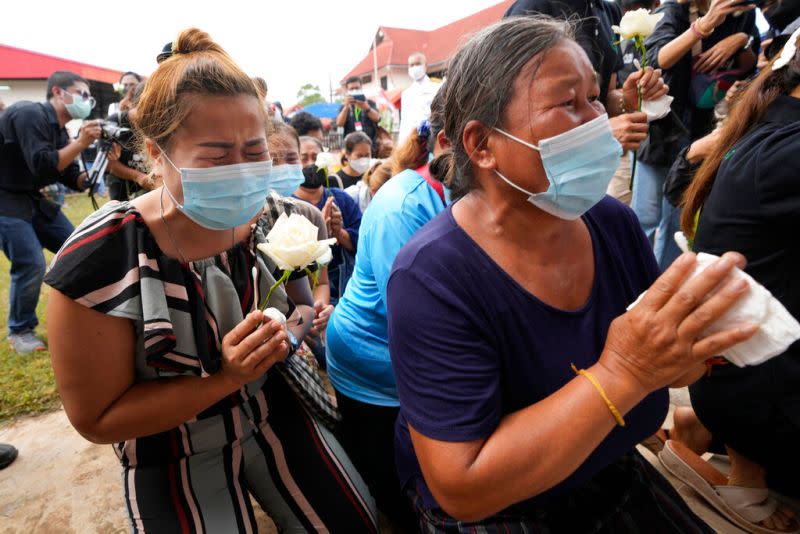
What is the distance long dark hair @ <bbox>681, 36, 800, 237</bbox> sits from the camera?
1801 mm

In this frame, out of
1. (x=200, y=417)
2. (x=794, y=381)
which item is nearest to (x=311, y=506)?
(x=200, y=417)

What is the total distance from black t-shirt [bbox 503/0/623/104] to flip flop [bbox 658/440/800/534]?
2283mm

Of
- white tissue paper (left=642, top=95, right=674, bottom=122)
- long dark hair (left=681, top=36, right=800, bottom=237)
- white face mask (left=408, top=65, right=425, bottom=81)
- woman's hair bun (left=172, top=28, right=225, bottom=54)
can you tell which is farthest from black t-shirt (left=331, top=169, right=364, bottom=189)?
white face mask (left=408, top=65, right=425, bottom=81)

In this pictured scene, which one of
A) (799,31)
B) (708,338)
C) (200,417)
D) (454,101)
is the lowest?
(200,417)

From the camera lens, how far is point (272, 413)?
1.99 meters

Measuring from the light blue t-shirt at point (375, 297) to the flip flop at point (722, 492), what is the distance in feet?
4.55

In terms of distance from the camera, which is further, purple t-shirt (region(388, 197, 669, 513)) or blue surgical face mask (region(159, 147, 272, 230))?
blue surgical face mask (region(159, 147, 272, 230))

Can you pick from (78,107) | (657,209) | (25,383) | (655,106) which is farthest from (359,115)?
(655,106)

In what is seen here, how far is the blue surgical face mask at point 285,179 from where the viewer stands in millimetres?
2859

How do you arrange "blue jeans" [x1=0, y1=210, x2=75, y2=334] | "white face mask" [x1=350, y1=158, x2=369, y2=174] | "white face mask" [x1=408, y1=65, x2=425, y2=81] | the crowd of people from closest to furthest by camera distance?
1. the crowd of people
2. "blue jeans" [x1=0, y1=210, x2=75, y2=334]
3. "white face mask" [x1=350, y1=158, x2=369, y2=174]
4. "white face mask" [x1=408, y1=65, x2=425, y2=81]

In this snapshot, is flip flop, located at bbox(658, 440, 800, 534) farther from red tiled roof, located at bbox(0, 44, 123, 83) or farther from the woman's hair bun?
red tiled roof, located at bbox(0, 44, 123, 83)

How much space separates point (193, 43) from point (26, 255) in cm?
377

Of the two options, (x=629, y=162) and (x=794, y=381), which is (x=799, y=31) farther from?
(x=629, y=162)

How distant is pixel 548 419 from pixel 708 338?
Answer: 15.3 inches
